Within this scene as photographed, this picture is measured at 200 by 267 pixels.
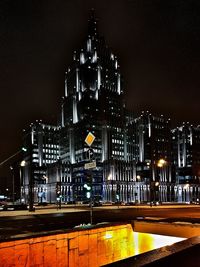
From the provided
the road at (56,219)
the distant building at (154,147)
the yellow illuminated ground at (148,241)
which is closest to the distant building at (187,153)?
the distant building at (154,147)

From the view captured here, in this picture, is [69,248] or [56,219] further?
[56,219]

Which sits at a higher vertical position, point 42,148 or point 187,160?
point 42,148

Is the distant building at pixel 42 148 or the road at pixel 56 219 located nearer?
the road at pixel 56 219

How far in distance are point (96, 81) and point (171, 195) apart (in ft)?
239

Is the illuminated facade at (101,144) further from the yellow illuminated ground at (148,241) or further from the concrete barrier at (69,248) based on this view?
the concrete barrier at (69,248)

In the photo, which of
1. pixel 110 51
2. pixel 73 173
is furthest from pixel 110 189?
pixel 110 51

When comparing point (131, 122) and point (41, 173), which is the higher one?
point (131, 122)

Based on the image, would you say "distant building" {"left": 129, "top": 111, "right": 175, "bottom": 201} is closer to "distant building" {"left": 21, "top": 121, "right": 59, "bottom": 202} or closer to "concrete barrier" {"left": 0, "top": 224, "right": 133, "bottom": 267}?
"distant building" {"left": 21, "top": 121, "right": 59, "bottom": 202}

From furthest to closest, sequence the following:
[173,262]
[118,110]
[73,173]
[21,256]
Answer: [118,110] → [73,173] → [21,256] → [173,262]

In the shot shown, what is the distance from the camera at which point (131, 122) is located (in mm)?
184250

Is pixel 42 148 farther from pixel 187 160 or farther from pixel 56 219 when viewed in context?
pixel 56 219

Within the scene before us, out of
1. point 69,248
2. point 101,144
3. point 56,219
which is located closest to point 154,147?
point 101,144

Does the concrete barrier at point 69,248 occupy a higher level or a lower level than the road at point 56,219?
higher

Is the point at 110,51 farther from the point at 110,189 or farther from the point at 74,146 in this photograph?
the point at 110,189
